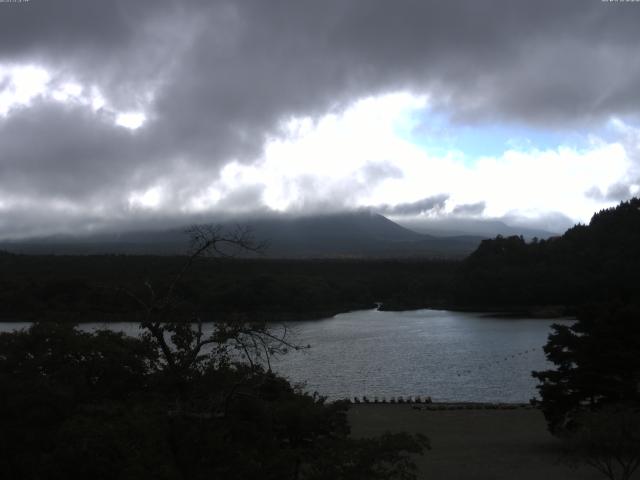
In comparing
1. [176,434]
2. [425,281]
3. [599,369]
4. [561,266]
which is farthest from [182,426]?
[425,281]

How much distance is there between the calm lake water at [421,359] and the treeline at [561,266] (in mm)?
9540

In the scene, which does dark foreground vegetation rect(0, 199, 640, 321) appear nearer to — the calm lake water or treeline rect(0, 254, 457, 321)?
treeline rect(0, 254, 457, 321)

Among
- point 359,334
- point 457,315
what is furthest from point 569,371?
point 457,315

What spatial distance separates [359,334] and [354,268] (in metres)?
40.4

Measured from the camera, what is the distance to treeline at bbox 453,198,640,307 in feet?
178

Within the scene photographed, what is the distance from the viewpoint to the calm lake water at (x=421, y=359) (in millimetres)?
23734

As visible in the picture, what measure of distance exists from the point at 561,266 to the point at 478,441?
4603cm

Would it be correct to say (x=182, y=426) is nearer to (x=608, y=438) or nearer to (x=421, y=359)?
(x=608, y=438)

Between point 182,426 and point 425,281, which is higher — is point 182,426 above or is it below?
above

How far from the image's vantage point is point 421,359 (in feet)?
100

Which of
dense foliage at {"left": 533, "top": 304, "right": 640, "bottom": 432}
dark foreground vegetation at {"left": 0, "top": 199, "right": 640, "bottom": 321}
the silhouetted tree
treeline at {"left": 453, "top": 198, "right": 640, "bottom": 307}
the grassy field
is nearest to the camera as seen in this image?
the silhouetted tree

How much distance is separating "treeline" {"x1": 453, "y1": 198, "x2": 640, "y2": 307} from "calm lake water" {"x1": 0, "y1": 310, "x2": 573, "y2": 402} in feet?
31.3

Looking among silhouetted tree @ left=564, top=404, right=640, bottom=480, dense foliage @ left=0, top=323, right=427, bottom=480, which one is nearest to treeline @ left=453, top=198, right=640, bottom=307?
silhouetted tree @ left=564, top=404, right=640, bottom=480

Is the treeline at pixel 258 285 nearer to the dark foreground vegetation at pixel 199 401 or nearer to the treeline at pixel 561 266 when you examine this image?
the treeline at pixel 561 266
